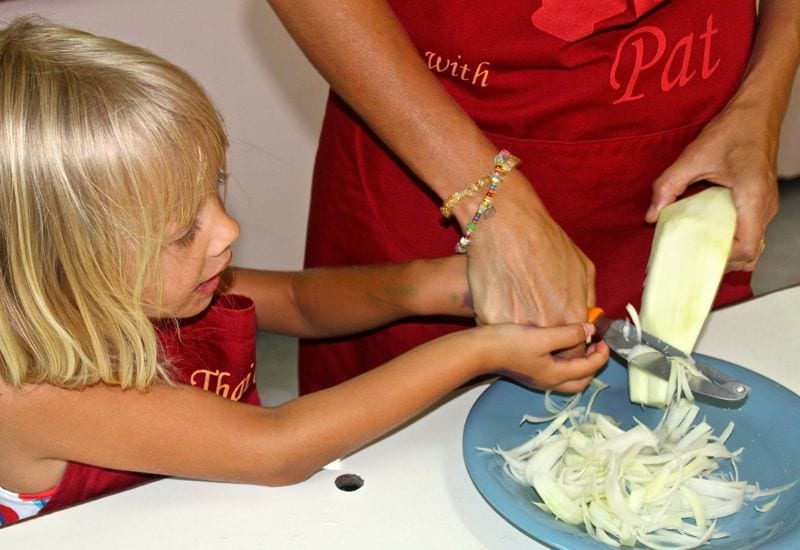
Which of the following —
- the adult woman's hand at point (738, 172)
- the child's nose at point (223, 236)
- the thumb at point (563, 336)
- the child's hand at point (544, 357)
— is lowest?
the child's hand at point (544, 357)

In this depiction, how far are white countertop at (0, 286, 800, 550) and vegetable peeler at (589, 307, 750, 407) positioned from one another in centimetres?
21

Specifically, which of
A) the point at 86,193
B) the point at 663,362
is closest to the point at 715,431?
the point at 663,362

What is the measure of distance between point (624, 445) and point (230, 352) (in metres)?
0.57

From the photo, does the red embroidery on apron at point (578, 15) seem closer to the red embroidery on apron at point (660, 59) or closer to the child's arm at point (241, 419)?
the red embroidery on apron at point (660, 59)

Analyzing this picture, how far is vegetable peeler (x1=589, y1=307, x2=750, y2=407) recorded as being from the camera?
46.4 inches

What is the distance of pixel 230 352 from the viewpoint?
1463mm

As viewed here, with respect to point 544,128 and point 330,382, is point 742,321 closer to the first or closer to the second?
point 544,128

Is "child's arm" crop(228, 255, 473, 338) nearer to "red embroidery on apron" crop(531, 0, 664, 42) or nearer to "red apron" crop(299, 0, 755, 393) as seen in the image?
"red apron" crop(299, 0, 755, 393)

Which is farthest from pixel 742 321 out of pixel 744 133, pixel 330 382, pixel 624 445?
pixel 330 382

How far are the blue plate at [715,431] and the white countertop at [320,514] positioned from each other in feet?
0.12

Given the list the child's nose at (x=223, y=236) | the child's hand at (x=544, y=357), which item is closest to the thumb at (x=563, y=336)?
the child's hand at (x=544, y=357)

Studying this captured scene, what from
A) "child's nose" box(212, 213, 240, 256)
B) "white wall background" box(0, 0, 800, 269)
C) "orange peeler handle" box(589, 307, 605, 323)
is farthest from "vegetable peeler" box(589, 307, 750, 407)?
"white wall background" box(0, 0, 800, 269)

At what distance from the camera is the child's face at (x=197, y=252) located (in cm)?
119

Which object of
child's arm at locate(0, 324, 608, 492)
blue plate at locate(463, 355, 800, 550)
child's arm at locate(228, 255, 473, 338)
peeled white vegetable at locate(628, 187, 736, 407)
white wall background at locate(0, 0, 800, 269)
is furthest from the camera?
white wall background at locate(0, 0, 800, 269)
